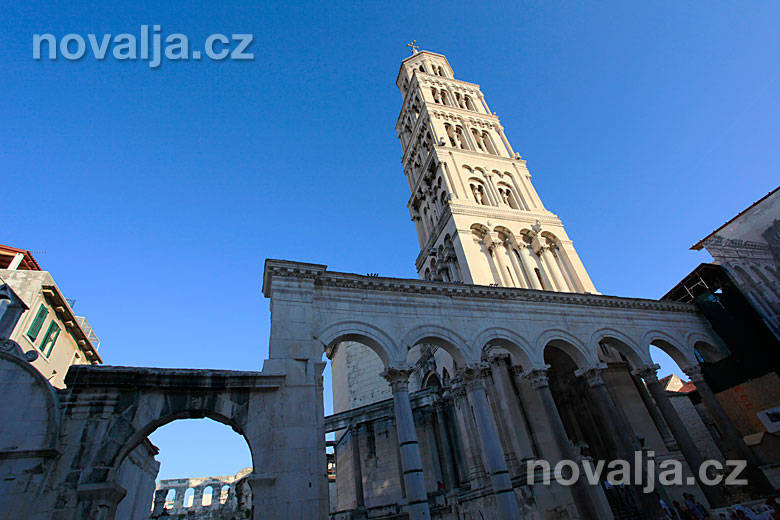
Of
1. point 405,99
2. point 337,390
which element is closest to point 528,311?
point 337,390

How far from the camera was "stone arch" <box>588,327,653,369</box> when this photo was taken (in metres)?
18.5

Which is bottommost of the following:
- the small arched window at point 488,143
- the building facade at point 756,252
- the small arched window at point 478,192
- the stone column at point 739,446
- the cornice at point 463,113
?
the stone column at point 739,446

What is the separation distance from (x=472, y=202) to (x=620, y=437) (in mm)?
14378

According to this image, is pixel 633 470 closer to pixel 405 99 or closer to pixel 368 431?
pixel 368 431

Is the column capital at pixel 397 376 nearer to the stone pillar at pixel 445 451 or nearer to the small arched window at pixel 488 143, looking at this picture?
the stone pillar at pixel 445 451

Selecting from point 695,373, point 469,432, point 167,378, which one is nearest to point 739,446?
point 695,373

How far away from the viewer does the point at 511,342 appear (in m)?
16.6

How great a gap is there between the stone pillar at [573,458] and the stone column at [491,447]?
2.59 m

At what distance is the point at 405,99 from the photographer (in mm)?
37250

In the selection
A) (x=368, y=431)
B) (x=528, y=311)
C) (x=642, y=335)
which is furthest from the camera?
(x=368, y=431)

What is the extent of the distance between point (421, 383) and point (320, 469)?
15.1 m

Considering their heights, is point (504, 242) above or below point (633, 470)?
above

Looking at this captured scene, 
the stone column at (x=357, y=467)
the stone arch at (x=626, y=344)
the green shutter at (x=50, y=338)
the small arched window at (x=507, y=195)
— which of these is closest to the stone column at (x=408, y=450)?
the stone column at (x=357, y=467)

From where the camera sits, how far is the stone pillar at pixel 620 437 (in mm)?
15164
